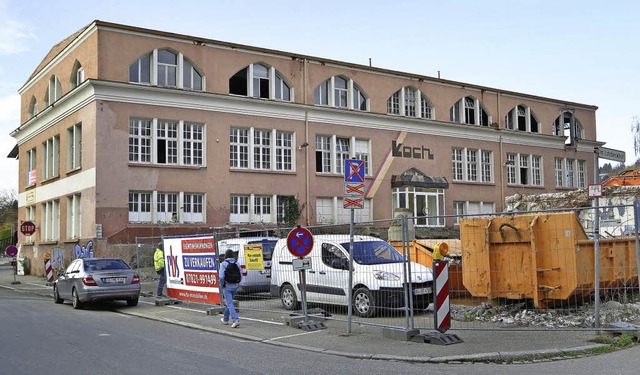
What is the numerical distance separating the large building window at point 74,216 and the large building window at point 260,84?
384 inches

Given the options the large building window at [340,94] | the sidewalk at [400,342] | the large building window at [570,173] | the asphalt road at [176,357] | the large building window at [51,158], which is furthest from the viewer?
the large building window at [570,173]

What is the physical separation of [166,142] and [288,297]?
19.1m

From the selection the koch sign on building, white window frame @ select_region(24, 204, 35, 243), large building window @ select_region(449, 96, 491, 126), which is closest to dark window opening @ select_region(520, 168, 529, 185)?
large building window @ select_region(449, 96, 491, 126)

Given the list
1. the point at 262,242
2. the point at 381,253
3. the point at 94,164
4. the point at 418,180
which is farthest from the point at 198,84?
the point at 381,253

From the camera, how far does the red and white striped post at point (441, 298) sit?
10.9 metres

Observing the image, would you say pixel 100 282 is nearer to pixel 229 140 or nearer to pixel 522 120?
pixel 229 140

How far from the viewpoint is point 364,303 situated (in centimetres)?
1361

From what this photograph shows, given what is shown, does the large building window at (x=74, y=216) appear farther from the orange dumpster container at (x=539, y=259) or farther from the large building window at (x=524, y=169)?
the large building window at (x=524, y=169)

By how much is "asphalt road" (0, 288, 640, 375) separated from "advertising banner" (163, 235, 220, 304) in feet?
7.58

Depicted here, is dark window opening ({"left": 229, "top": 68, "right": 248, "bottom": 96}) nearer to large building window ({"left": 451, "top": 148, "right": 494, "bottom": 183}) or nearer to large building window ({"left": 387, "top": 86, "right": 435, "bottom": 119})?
large building window ({"left": 387, "top": 86, "right": 435, "bottom": 119})

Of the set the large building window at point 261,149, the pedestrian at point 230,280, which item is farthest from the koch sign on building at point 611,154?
the large building window at point 261,149

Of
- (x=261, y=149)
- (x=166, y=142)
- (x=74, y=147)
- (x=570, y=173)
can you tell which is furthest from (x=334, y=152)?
(x=570, y=173)

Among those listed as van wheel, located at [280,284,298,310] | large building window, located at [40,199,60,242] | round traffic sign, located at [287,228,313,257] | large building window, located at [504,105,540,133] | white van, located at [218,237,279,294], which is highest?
large building window, located at [504,105,540,133]

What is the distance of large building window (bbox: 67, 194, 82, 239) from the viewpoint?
33.0 metres
